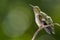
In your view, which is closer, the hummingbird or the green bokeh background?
the hummingbird

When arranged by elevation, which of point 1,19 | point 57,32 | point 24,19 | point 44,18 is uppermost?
Result: point 44,18

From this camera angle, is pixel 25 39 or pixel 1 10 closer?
pixel 25 39

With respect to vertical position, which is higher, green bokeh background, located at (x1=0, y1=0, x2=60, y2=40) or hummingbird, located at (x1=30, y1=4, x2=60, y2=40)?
hummingbird, located at (x1=30, y1=4, x2=60, y2=40)

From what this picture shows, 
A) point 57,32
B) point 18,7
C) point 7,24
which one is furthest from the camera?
point 18,7

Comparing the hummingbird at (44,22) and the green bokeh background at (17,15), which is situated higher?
the hummingbird at (44,22)

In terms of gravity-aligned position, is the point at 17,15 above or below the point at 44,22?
below

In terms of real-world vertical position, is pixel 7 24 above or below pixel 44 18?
below

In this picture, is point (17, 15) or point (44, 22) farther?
point (17, 15)

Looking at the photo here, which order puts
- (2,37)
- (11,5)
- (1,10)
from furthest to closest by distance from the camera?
(11,5) < (1,10) < (2,37)

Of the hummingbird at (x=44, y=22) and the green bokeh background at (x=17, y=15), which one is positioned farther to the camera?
the green bokeh background at (x=17, y=15)

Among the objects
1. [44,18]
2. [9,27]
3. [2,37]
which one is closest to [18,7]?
[9,27]

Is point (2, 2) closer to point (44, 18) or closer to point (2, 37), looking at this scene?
point (2, 37)
